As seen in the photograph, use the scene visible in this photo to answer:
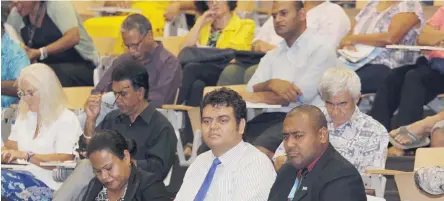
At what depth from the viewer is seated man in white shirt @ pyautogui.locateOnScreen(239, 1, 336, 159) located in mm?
5984

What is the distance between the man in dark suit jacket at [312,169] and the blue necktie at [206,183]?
296mm

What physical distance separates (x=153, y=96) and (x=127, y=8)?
1.88m

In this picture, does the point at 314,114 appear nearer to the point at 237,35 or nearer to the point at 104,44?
the point at 237,35

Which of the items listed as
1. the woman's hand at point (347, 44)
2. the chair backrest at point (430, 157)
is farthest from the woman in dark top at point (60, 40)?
the chair backrest at point (430, 157)

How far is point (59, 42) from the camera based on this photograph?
750 cm

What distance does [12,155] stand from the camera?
5852 millimetres

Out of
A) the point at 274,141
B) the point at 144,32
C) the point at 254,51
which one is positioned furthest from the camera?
the point at 254,51

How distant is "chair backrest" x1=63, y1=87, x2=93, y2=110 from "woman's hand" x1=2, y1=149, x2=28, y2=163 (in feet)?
3.31

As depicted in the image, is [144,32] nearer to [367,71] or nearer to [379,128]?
[367,71]

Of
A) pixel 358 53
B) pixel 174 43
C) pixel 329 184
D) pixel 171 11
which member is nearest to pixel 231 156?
pixel 329 184

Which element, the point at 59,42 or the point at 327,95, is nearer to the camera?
the point at 327,95

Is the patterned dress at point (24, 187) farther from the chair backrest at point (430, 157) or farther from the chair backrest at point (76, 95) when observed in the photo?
the chair backrest at point (430, 157)

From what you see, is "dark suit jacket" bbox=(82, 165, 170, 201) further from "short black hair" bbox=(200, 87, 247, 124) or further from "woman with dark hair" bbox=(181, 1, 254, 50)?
"woman with dark hair" bbox=(181, 1, 254, 50)

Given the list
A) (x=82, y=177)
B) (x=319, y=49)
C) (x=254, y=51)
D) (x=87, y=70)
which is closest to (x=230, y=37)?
(x=254, y=51)
